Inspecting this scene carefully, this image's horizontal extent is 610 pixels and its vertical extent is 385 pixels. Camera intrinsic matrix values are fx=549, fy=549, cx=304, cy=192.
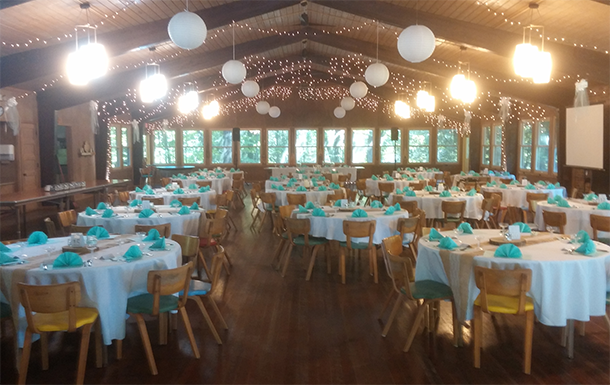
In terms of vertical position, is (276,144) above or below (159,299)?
above

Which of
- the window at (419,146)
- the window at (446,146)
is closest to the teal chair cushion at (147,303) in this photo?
the window at (419,146)

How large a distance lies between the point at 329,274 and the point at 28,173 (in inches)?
352

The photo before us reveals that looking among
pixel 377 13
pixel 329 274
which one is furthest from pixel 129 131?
pixel 329 274

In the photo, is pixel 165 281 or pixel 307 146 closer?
pixel 165 281

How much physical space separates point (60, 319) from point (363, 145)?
18.6 meters

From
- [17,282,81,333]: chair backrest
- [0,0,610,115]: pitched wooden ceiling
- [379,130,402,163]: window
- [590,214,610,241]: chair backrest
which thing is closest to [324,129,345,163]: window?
[379,130,402,163]: window

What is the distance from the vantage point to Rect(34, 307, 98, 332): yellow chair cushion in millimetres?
3572

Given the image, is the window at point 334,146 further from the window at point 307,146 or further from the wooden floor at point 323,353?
the wooden floor at point 323,353

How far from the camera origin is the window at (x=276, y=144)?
71.2 ft

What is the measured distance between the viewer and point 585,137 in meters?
11.4

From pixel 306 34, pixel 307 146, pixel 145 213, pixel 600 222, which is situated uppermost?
pixel 306 34

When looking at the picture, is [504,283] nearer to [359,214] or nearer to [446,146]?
[359,214]

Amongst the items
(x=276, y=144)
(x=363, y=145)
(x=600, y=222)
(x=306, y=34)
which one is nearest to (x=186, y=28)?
(x=600, y=222)

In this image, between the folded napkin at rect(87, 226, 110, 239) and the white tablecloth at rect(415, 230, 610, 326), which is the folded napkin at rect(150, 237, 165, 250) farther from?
the white tablecloth at rect(415, 230, 610, 326)
